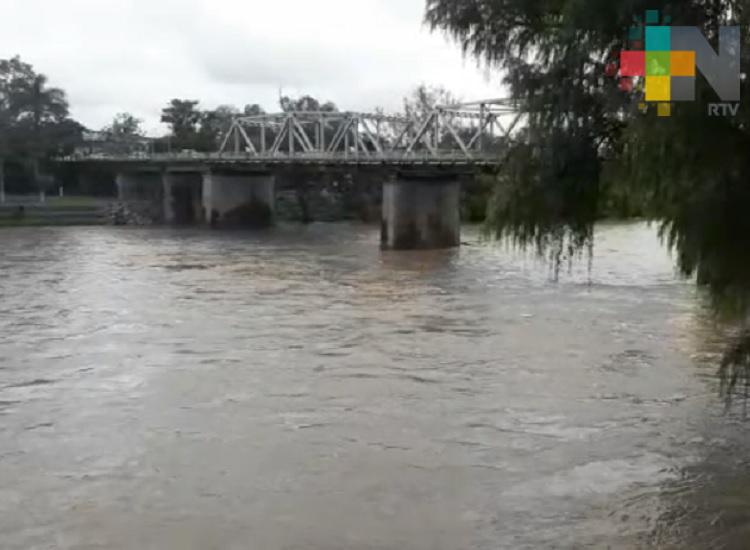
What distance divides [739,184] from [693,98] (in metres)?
0.95

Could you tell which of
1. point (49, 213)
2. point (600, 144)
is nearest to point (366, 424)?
point (600, 144)

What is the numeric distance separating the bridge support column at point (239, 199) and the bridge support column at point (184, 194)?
19.7ft

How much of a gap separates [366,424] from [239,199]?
64.9 m

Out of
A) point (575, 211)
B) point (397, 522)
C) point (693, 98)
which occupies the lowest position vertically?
point (397, 522)

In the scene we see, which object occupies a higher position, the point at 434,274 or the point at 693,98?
the point at 693,98

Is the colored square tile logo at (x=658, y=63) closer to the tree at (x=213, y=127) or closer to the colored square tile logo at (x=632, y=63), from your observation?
the colored square tile logo at (x=632, y=63)

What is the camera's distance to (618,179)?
10555 mm

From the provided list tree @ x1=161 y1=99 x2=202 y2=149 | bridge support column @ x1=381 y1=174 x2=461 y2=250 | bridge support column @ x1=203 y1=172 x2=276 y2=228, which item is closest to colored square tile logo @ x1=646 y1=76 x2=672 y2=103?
bridge support column @ x1=381 y1=174 x2=461 y2=250

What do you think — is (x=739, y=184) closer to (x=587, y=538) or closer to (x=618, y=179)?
(x=618, y=179)

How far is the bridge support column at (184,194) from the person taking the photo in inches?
3349

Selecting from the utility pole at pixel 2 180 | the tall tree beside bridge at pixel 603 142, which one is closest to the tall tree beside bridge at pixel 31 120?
the utility pole at pixel 2 180

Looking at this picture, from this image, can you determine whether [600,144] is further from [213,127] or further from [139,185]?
[213,127]

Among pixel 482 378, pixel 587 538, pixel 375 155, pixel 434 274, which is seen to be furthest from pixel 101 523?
pixel 375 155

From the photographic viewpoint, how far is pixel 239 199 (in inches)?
3098
